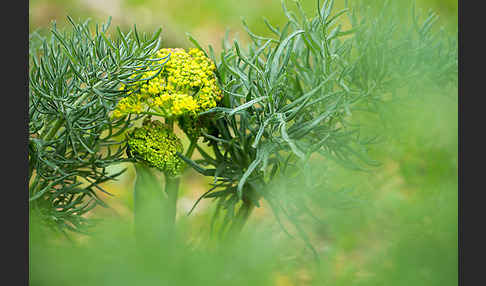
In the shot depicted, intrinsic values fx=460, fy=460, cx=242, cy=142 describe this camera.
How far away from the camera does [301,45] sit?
726 mm

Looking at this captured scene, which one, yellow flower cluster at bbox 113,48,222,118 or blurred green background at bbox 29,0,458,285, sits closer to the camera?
blurred green background at bbox 29,0,458,285

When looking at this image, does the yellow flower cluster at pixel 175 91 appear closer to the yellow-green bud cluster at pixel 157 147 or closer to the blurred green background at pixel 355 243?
the yellow-green bud cluster at pixel 157 147

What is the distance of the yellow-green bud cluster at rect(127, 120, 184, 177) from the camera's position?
2.02 ft

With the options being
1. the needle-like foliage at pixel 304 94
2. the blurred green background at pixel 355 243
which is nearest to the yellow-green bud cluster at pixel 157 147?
the needle-like foliage at pixel 304 94

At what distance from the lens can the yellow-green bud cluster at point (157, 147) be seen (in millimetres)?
617

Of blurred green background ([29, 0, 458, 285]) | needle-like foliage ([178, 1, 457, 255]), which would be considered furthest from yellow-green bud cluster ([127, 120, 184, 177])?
blurred green background ([29, 0, 458, 285])

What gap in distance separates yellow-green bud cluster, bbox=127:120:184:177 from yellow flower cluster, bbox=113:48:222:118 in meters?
0.03

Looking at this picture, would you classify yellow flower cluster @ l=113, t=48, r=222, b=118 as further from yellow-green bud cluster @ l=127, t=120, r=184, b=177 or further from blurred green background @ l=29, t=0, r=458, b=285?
blurred green background @ l=29, t=0, r=458, b=285

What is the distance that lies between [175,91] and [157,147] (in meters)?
0.08

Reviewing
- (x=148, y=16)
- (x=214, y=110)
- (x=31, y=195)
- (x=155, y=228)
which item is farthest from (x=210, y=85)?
(x=148, y=16)

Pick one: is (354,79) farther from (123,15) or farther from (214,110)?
(123,15)

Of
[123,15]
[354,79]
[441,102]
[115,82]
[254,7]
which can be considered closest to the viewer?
[441,102]

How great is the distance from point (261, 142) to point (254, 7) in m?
1.14

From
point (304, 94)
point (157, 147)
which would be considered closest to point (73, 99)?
point (157, 147)
